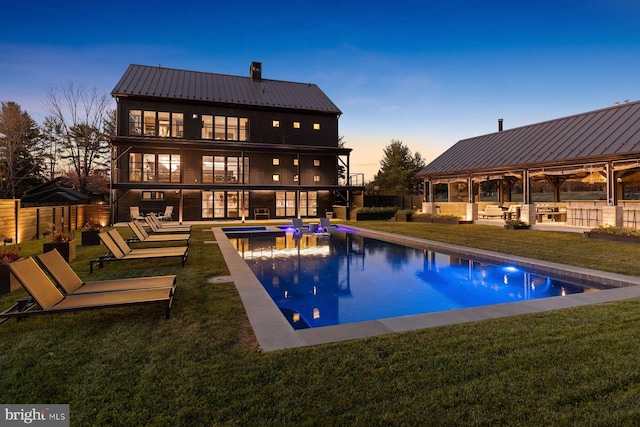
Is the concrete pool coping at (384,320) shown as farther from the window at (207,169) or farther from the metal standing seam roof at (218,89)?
the metal standing seam roof at (218,89)

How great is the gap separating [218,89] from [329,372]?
87.5 feet

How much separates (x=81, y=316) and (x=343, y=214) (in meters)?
21.2

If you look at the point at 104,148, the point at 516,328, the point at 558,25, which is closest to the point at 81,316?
the point at 516,328

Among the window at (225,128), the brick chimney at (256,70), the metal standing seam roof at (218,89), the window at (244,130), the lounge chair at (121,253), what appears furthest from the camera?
the brick chimney at (256,70)

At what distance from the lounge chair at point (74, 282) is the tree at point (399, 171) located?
130 ft

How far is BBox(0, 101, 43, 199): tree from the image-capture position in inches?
1051

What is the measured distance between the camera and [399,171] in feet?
145

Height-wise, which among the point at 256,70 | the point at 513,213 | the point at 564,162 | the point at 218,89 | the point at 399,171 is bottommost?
the point at 513,213

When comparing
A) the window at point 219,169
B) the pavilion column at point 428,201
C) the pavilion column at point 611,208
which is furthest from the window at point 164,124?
the pavilion column at point 611,208

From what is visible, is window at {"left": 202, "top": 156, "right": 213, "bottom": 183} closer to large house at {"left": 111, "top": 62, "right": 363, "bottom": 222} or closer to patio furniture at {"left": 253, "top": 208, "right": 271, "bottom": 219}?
large house at {"left": 111, "top": 62, "right": 363, "bottom": 222}

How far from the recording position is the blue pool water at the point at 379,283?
20.0ft

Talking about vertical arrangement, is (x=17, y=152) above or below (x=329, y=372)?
above

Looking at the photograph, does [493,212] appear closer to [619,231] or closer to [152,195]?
[619,231]

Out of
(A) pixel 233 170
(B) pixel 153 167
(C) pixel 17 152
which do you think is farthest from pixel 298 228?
(C) pixel 17 152
